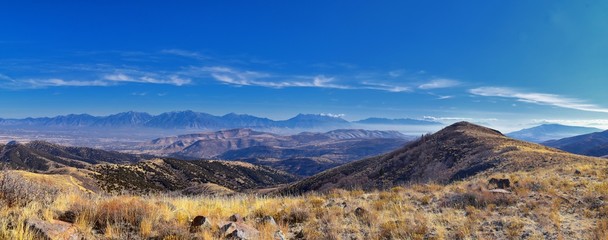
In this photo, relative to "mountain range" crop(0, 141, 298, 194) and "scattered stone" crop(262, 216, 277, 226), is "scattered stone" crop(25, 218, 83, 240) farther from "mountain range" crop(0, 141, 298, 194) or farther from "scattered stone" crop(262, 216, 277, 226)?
"mountain range" crop(0, 141, 298, 194)

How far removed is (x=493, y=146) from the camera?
1598 inches

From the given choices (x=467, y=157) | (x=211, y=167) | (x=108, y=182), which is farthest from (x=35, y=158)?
(x=467, y=157)

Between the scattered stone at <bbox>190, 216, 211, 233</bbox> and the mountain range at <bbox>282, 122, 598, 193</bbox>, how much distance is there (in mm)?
23290

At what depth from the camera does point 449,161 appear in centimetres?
4131

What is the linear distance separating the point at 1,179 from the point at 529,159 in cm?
3435

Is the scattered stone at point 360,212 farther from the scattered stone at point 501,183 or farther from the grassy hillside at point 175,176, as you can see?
the grassy hillside at point 175,176

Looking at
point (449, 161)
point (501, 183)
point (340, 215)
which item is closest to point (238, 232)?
point (340, 215)

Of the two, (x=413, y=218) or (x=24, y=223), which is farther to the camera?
(x=413, y=218)

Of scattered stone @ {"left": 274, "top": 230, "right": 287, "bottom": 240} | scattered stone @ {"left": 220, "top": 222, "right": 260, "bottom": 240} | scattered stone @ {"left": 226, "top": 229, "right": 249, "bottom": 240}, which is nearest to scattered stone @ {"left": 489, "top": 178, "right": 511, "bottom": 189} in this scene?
scattered stone @ {"left": 274, "top": 230, "right": 287, "bottom": 240}

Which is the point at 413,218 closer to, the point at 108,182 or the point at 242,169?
the point at 108,182

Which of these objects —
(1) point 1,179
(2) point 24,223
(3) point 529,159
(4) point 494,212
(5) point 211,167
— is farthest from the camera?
(5) point 211,167

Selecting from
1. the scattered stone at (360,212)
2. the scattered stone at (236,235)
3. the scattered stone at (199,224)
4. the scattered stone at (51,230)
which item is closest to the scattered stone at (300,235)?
the scattered stone at (236,235)

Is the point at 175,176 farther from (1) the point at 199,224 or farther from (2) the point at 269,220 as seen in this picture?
(1) the point at 199,224

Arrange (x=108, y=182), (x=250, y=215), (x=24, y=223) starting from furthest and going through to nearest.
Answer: (x=108, y=182) → (x=250, y=215) → (x=24, y=223)
